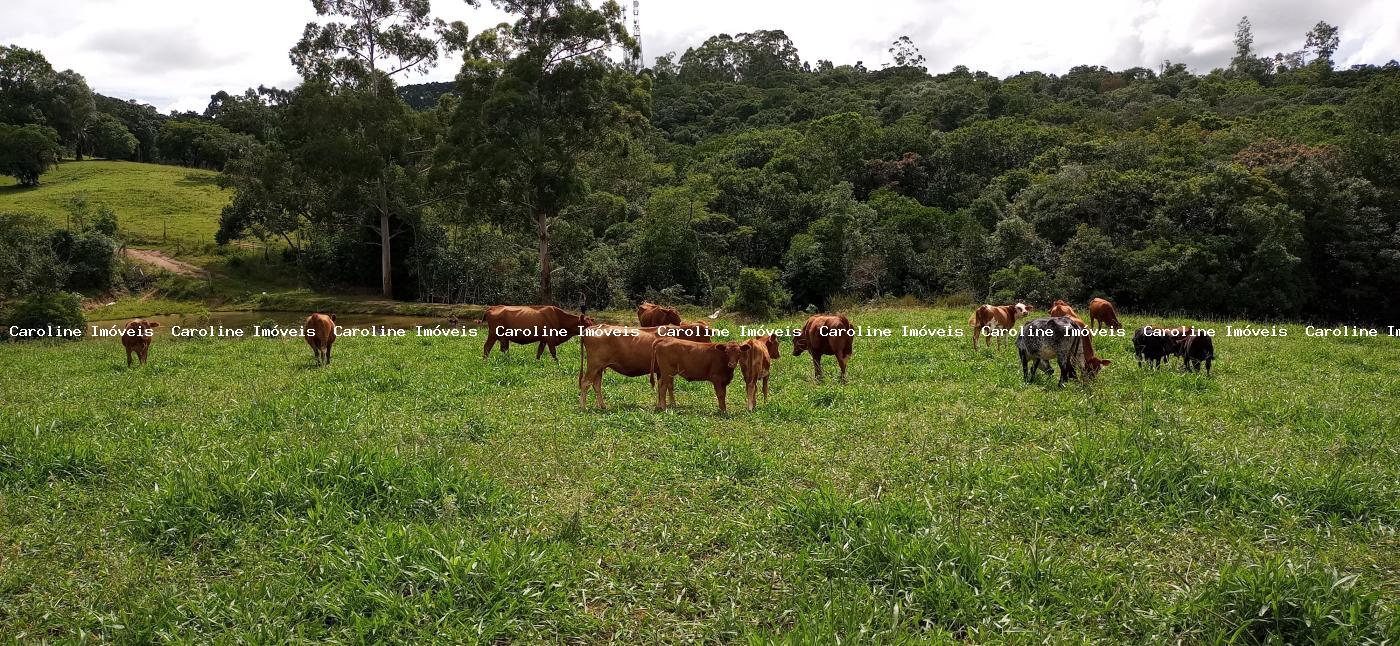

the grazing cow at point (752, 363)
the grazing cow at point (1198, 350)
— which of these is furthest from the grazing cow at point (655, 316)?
the grazing cow at point (1198, 350)

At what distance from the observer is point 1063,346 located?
10969mm

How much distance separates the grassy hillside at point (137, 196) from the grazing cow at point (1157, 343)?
53.3m

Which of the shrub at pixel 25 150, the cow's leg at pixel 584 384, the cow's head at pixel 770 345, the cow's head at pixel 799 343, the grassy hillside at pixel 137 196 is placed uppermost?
the shrub at pixel 25 150

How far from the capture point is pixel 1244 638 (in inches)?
148

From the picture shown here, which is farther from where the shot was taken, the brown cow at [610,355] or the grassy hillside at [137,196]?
the grassy hillside at [137,196]

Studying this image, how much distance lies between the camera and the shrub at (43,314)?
23.3 m

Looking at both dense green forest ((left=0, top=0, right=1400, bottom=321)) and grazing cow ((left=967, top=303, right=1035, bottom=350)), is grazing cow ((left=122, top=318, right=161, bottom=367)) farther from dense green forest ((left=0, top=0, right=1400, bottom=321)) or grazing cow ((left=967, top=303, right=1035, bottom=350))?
grazing cow ((left=967, top=303, right=1035, bottom=350))

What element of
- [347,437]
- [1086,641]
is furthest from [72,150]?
[1086,641]

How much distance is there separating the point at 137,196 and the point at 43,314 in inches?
1604

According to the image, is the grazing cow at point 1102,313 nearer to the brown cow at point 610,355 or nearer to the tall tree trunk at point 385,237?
the brown cow at point 610,355

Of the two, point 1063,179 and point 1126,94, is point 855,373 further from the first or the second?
point 1126,94

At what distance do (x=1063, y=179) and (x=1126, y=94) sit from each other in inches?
2196

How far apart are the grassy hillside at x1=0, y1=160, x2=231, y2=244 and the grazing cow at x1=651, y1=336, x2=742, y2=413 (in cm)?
4906

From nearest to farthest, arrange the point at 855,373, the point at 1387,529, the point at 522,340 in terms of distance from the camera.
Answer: the point at 1387,529
the point at 855,373
the point at 522,340
